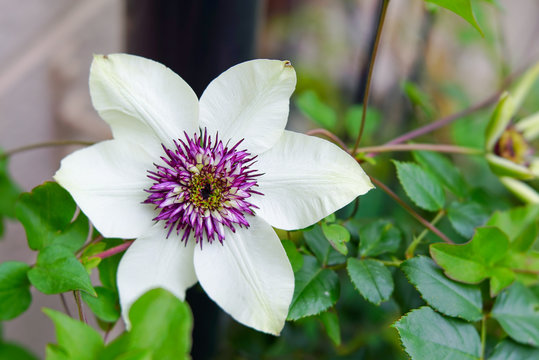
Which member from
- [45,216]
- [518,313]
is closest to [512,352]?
[518,313]

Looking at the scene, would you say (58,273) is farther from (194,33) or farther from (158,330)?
(194,33)

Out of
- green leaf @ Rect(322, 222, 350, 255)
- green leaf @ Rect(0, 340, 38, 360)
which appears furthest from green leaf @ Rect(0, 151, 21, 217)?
green leaf @ Rect(322, 222, 350, 255)

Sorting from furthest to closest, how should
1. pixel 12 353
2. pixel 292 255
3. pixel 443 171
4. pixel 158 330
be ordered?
pixel 12 353, pixel 443 171, pixel 292 255, pixel 158 330

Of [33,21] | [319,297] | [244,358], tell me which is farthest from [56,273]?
[33,21]

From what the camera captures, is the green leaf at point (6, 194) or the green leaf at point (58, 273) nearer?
the green leaf at point (58, 273)

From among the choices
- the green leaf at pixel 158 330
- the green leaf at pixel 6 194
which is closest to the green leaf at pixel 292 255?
the green leaf at pixel 158 330

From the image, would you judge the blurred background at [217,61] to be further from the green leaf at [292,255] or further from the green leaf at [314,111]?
the green leaf at [292,255]

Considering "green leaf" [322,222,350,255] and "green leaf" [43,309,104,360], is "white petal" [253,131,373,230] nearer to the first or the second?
"green leaf" [322,222,350,255]
